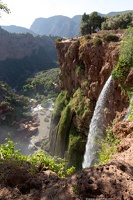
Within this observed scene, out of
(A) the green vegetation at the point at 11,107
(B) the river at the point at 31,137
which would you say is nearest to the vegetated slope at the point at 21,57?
(A) the green vegetation at the point at 11,107

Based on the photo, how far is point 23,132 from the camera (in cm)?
3847

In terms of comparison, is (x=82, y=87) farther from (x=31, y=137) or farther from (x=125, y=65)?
(x=31, y=137)

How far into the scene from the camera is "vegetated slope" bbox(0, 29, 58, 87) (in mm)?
82250

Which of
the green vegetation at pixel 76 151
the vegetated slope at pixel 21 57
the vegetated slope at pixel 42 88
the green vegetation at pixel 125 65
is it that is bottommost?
the green vegetation at pixel 76 151

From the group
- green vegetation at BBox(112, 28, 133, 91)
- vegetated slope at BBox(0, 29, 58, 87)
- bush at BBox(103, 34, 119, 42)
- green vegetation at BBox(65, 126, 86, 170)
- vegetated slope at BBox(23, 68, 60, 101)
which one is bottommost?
green vegetation at BBox(65, 126, 86, 170)

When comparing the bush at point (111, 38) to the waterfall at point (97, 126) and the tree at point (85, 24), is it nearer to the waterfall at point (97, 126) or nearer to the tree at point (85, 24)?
the waterfall at point (97, 126)

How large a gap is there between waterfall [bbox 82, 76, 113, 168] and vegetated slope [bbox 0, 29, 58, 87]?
63.9m

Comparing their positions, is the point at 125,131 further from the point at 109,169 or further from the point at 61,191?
the point at 61,191

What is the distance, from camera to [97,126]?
1371 centimetres

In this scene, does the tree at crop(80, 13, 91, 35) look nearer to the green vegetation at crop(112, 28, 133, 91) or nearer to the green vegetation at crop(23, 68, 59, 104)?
the green vegetation at crop(112, 28, 133, 91)

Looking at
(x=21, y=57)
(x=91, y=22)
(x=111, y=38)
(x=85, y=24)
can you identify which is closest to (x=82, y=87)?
(x=111, y=38)

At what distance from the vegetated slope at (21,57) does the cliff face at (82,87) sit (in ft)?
178

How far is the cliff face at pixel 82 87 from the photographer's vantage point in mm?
12938

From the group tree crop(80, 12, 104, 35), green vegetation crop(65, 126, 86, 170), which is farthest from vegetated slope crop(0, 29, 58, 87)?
green vegetation crop(65, 126, 86, 170)
